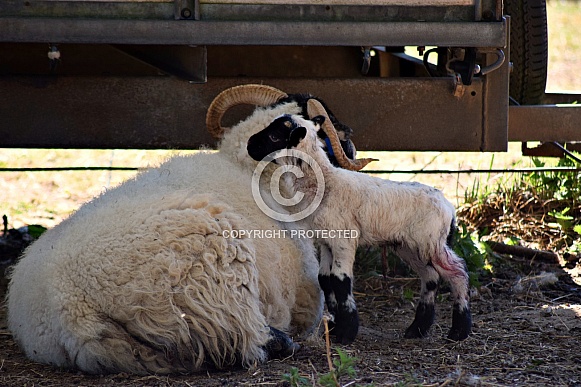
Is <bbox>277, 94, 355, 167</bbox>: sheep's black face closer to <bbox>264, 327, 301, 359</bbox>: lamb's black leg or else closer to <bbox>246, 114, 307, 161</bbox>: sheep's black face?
<bbox>246, 114, 307, 161</bbox>: sheep's black face

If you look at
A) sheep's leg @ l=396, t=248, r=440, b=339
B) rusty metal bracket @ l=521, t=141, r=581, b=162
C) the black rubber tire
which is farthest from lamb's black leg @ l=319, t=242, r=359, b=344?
rusty metal bracket @ l=521, t=141, r=581, b=162

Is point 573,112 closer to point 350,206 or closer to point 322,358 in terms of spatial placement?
point 350,206

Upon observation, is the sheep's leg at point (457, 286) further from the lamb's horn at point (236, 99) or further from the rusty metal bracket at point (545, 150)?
the rusty metal bracket at point (545, 150)

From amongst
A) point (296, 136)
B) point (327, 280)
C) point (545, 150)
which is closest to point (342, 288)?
point (327, 280)

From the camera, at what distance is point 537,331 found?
4543mm

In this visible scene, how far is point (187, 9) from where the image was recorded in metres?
4.40

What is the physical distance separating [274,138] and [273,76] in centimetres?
89

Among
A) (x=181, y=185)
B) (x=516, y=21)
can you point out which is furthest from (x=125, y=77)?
(x=516, y=21)

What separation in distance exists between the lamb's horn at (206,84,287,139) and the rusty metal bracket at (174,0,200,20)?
0.47 metres

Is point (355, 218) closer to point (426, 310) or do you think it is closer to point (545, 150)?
point (426, 310)

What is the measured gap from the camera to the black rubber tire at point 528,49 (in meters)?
5.55

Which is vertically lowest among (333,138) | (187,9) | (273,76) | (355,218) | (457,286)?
(457,286)

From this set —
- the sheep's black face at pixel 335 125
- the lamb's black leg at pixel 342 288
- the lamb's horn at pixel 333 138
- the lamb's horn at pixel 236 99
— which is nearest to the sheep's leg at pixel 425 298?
the lamb's black leg at pixel 342 288

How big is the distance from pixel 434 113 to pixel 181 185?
164cm
